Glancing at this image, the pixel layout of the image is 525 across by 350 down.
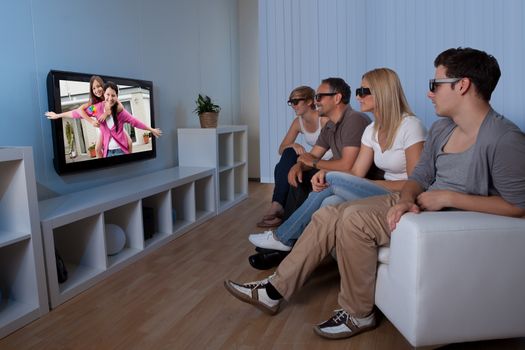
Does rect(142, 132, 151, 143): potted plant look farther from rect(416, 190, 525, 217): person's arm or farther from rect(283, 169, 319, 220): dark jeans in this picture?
rect(416, 190, 525, 217): person's arm

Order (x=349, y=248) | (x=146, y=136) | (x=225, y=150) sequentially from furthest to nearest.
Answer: (x=225, y=150)
(x=146, y=136)
(x=349, y=248)

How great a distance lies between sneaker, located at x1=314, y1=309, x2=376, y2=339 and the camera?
1.65 metres

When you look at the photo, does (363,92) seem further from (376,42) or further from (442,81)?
(376,42)

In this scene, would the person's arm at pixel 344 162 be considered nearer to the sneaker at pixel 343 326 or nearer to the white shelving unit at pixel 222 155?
the sneaker at pixel 343 326

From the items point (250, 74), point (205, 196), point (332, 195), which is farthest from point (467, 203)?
point (250, 74)

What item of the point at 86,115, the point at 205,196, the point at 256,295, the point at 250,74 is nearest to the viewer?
the point at 256,295

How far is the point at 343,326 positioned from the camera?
1.66 meters

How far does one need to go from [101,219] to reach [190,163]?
162 cm

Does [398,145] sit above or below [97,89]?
below

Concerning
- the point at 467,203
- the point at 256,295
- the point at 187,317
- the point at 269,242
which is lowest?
the point at 187,317

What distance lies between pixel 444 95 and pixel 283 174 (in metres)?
1.64

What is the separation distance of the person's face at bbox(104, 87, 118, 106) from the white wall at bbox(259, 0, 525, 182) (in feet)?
5.05

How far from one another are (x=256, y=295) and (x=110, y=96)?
1768mm

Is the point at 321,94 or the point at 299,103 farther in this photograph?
the point at 299,103
